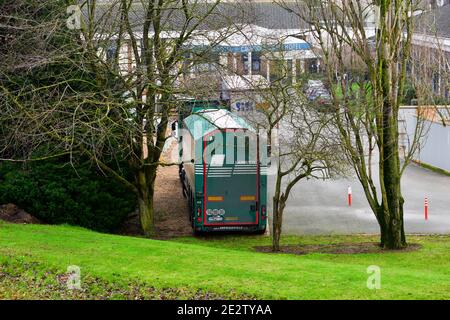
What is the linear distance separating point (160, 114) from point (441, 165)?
67.9ft

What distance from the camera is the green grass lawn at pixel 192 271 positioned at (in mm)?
12055

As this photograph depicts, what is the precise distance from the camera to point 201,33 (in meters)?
22.6

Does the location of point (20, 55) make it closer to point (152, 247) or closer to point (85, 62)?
point (85, 62)

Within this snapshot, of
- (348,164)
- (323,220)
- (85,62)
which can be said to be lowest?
(323,220)

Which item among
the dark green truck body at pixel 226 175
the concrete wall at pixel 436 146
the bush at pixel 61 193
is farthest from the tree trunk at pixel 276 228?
the concrete wall at pixel 436 146

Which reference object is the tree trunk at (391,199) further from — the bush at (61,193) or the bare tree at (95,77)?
the bush at (61,193)

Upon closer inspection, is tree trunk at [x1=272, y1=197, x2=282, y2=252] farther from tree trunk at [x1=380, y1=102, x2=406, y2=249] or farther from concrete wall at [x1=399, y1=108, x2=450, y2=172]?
concrete wall at [x1=399, y1=108, x2=450, y2=172]

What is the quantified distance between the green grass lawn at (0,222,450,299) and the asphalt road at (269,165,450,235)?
19.8ft

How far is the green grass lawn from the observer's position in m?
12.1

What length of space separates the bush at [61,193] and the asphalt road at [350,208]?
5669 millimetres

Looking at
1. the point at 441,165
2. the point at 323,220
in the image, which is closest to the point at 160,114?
the point at 323,220

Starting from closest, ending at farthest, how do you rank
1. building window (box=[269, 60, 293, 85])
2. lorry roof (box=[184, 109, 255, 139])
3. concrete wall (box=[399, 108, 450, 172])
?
1. building window (box=[269, 60, 293, 85])
2. lorry roof (box=[184, 109, 255, 139])
3. concrete wall (box=[399, 108, 450, 172])

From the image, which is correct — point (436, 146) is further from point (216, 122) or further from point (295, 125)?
point (295, 125)

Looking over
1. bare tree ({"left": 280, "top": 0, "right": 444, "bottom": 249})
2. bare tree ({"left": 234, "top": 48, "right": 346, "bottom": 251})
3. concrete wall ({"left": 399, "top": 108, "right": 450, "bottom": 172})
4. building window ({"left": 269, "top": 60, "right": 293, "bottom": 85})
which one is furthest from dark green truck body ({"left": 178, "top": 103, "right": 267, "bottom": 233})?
concrete wall ({"left": 399, "top": 108, "right": 450, "bottom": 172})
